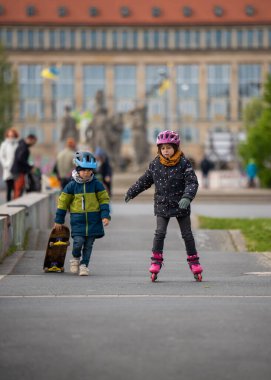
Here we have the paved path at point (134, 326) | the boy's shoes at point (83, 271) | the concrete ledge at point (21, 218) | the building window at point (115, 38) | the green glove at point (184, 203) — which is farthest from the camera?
the building window at point (115, 38)

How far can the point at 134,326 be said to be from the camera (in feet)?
31.7

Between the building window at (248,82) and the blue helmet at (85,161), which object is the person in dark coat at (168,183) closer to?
the blue helmet at (85,161)

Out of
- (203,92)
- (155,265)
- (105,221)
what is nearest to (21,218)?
(105,221)

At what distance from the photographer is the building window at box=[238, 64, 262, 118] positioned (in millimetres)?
155125

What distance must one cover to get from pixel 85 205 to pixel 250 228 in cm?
985

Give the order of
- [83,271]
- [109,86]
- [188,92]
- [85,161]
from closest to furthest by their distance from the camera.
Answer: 1. [85,161]
2. [83,271]
3. [188,92]
4. [109,86]

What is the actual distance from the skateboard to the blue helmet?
868mm

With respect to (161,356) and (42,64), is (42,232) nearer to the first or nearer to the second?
(161,356)

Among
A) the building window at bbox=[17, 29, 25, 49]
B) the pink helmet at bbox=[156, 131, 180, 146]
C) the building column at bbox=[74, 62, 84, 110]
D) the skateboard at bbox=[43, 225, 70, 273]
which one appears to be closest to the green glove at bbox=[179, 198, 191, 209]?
the pink helmet at bbox=[156, 131, 180, 146]

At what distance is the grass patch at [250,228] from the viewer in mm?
21562

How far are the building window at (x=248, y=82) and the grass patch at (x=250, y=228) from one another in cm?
12732

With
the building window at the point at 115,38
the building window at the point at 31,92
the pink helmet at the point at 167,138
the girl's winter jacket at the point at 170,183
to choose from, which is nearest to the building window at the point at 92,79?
the building window at the point at 115,38

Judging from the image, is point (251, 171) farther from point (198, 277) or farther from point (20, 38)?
point (20, 38)

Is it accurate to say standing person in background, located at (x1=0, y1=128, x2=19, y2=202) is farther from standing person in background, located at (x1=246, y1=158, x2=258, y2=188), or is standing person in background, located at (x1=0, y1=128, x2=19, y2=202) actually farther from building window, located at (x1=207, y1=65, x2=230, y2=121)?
building window, located at (x1=207, y1=65, x2=230, y2=121)
